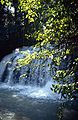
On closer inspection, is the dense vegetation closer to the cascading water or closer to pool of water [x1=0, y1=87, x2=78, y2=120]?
pool of water [x1=0, y1=87, x2=78, y2=120]

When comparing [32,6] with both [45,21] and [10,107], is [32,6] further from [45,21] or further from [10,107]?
[10,107]

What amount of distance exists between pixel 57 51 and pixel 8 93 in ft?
27.3

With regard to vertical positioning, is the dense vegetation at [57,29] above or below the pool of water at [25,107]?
above

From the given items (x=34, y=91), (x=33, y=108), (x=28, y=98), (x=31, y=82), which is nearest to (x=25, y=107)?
(x=33, y=108)

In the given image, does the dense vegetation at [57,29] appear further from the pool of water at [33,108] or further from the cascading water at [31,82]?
the cascading water at [31,82]

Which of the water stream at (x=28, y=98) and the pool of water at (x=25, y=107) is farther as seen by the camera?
the water stream at (x=28, y=98)

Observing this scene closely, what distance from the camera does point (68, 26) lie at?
171 inches

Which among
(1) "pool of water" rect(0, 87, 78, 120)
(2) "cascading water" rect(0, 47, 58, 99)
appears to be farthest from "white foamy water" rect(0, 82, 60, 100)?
(1) "pool of water" rect(0, 87, 78, 120)

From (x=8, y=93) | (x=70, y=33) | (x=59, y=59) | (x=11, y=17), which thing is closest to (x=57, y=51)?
(x=59, y=59)

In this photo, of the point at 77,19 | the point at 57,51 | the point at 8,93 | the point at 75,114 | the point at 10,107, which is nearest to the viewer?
the point at 77,19

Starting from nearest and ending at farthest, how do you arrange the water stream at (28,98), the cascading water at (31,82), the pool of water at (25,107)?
the pool of water at (25,107) → the water stream at (28,98) → the cascading water at (31,82)

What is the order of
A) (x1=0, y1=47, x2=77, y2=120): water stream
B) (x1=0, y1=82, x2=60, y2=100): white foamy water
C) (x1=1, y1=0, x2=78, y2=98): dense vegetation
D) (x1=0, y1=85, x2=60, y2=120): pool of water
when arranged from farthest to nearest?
(x1=0, y1=82, x2=60, y2=100): white foamy water < (x1=0, y1=47, x2=77, y2=120): water stream < (x1=0, y1=85, x2=60, y2=120): pool of water < (x1=1, y1=0, x2=78, y2=98): dense vegetation

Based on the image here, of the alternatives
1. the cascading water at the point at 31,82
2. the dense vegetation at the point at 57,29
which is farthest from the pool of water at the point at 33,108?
the dense vegetation at the point at 57,29

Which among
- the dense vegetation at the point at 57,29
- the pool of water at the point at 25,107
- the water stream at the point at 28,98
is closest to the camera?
the dense vegetation at the point at 57,29
